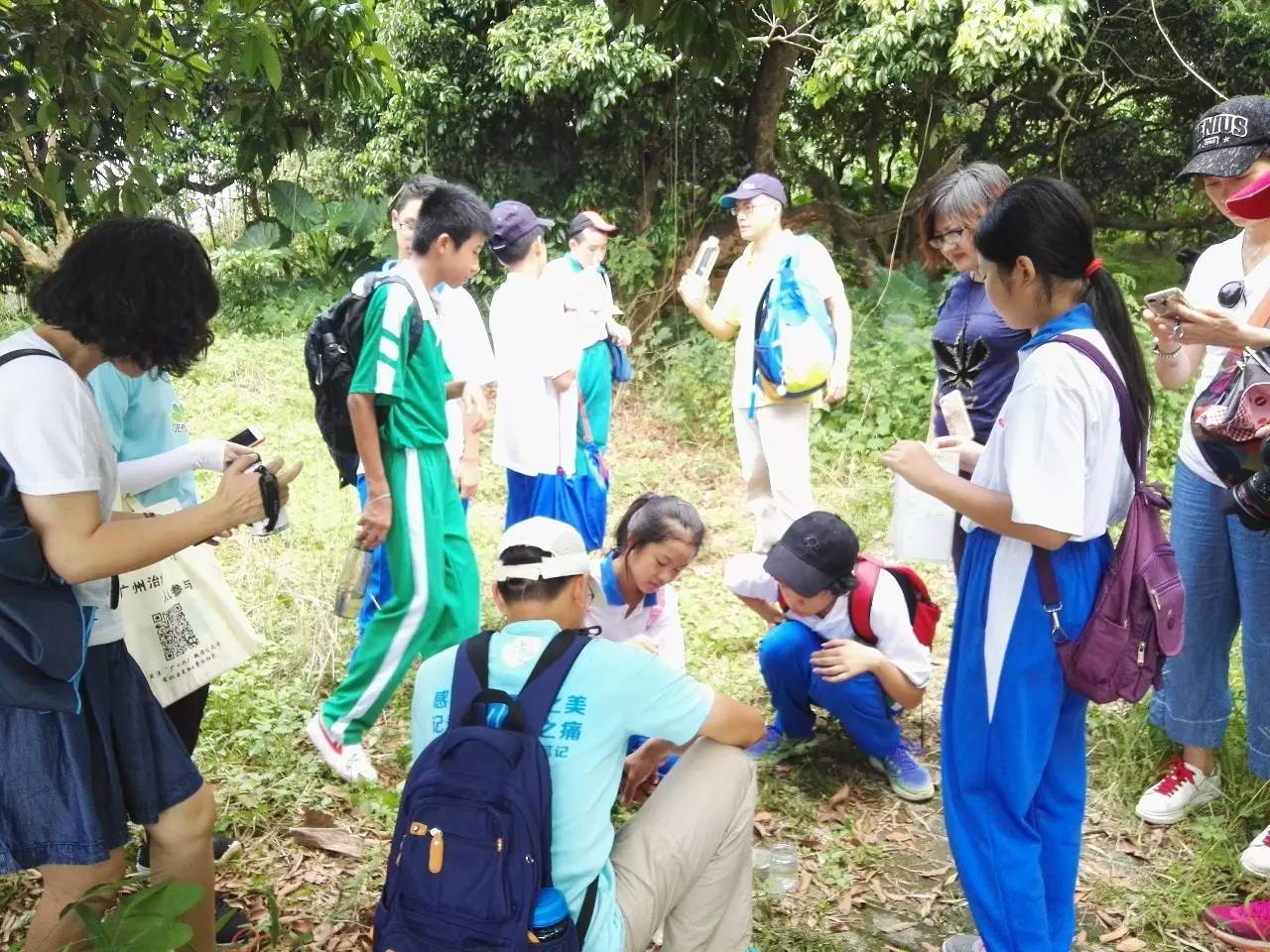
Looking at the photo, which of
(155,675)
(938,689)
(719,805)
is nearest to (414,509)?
(155,675)

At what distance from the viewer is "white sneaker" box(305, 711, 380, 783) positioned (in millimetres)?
3318

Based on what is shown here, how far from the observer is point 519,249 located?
4.48 meters

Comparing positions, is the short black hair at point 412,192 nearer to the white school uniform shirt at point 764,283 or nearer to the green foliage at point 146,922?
the white school uniform shirt at point 764,283

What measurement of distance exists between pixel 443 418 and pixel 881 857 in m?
1.84

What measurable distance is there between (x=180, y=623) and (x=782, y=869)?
174 cm

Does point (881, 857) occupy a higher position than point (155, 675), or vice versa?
point (155, 675)

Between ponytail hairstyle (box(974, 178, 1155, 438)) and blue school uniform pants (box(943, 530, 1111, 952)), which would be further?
blue school uniform pants (box(943, 530, 1111, 952))

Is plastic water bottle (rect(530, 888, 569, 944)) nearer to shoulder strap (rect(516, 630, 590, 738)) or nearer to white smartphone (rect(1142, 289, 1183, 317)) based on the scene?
shoulder strap (rect(516, 630, 590, 738))

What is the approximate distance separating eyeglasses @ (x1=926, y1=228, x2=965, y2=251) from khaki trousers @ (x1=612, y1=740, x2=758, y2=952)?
170cm

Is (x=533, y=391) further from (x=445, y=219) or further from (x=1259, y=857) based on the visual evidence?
(x=1259, y=857)

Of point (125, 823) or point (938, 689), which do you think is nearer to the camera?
point (125, 823)

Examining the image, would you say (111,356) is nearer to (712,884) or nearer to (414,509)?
(414,509)

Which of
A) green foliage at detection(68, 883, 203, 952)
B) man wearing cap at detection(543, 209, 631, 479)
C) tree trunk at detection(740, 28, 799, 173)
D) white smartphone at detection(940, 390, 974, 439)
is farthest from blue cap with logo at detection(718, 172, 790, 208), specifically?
tree trunk at detection(740, 28, 799, 173)

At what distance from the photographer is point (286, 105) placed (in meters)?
2.90
